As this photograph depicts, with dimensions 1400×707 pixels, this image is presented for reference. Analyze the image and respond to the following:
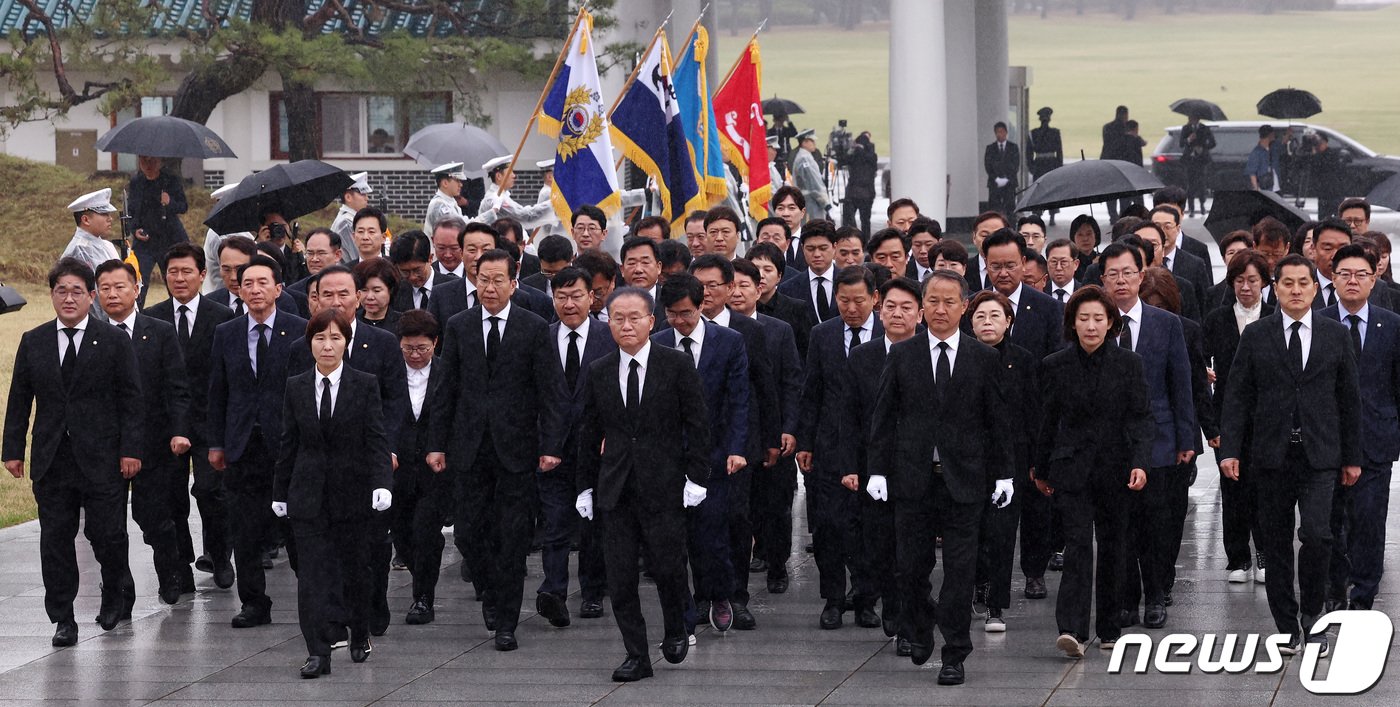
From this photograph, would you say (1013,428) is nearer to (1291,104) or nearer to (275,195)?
(275,195)

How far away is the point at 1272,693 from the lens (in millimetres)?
7430

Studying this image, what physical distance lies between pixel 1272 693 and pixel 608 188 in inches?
238

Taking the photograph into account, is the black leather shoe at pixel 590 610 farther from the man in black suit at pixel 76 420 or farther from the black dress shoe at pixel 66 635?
the black dress shoe at pixel 66 635

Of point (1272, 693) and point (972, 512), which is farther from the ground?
point (972, 512)

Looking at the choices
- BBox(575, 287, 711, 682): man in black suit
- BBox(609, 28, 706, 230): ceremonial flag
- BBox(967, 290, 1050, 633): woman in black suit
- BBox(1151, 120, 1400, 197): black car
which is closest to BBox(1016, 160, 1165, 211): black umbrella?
BBox(609, 28, 706, 230): ceremonial flag

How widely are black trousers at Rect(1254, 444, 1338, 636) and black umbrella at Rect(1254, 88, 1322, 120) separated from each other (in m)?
25.3

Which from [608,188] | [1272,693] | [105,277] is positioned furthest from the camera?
[608,188]

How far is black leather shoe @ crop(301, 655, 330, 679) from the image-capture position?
26.4 feet

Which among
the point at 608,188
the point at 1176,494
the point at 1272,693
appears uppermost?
the point at 608,188

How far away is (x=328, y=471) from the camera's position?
27.0ft

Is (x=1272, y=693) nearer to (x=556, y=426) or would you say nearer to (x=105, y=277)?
(x=556, y=426)

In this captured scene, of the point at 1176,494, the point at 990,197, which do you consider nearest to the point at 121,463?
the point at 1176,494

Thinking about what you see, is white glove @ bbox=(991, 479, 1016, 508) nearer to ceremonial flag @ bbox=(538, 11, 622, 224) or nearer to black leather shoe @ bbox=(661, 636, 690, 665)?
black leather shoe @ bbox=(661, 636, 690, 665)

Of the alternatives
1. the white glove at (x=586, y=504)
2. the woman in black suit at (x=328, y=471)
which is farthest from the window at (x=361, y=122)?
the white glove at (x=586, y=504)
